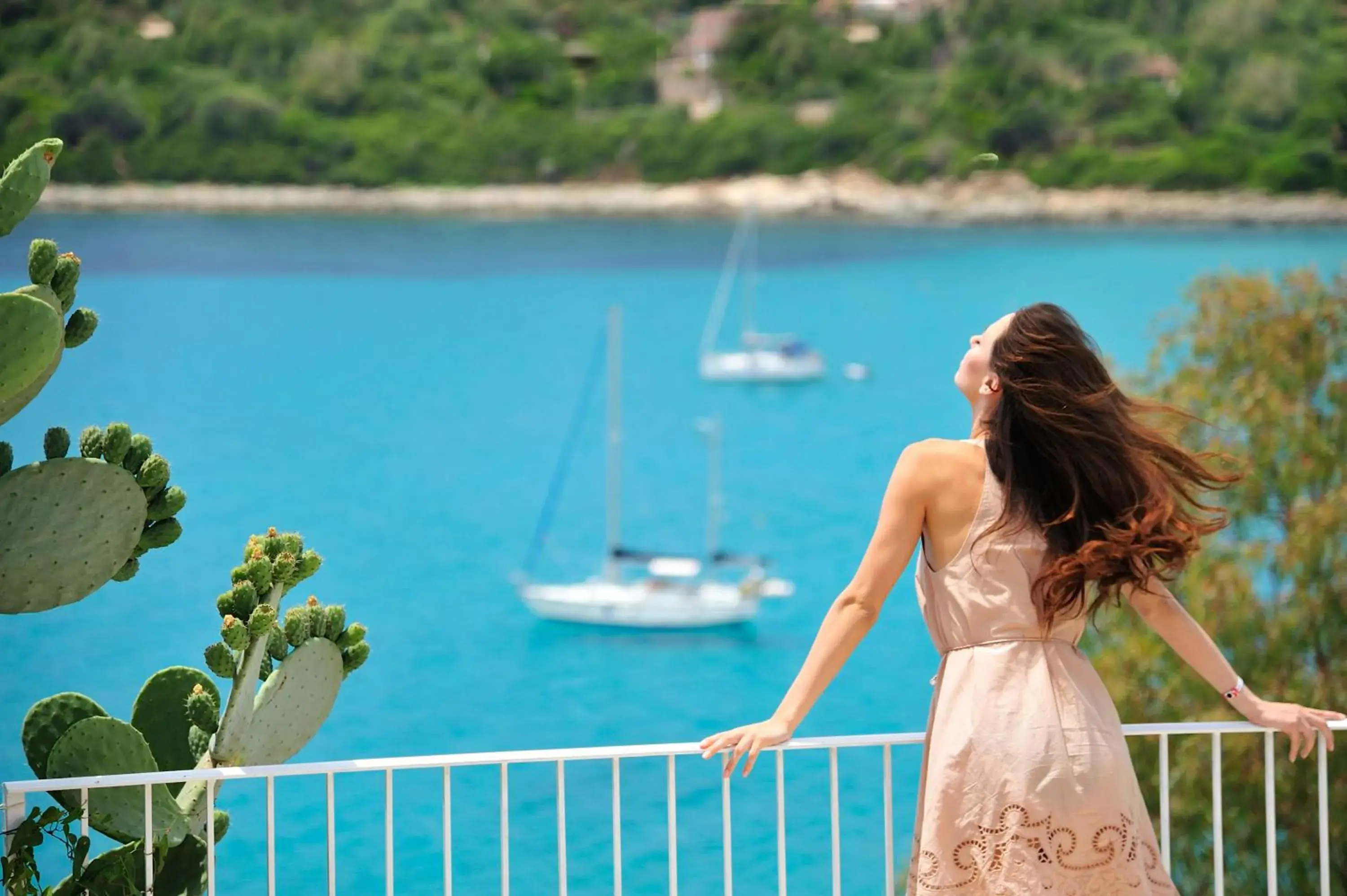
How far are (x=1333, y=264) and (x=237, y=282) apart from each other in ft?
76.7

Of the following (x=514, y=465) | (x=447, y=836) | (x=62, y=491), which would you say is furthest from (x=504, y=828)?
(x=514, y=465)

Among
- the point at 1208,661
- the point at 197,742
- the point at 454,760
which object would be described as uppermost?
the point at 1208,661

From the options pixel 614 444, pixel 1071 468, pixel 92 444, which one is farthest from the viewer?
pixel 614 444

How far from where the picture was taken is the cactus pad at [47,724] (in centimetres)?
223

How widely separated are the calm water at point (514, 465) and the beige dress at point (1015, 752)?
56.8 ft

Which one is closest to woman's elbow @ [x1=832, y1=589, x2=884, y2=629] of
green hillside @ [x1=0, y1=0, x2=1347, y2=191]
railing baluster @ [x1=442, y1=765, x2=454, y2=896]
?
railing baluster @ [x1=442, y1=765, x2=454, y2=896]

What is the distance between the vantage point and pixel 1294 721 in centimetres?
185

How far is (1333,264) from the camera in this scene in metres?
27.5

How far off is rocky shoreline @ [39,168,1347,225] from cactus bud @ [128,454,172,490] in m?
27.1

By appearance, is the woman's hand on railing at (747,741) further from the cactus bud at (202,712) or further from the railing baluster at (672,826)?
the cactus bud at (202,712)

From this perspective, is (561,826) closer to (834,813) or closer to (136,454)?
(834,813)

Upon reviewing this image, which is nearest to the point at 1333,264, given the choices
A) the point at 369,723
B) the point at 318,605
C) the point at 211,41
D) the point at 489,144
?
the point at 489,144

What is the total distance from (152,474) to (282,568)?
341 millimetres

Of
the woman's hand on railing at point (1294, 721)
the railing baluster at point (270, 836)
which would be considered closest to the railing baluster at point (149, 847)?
the railing baluster at point (270, 836)
